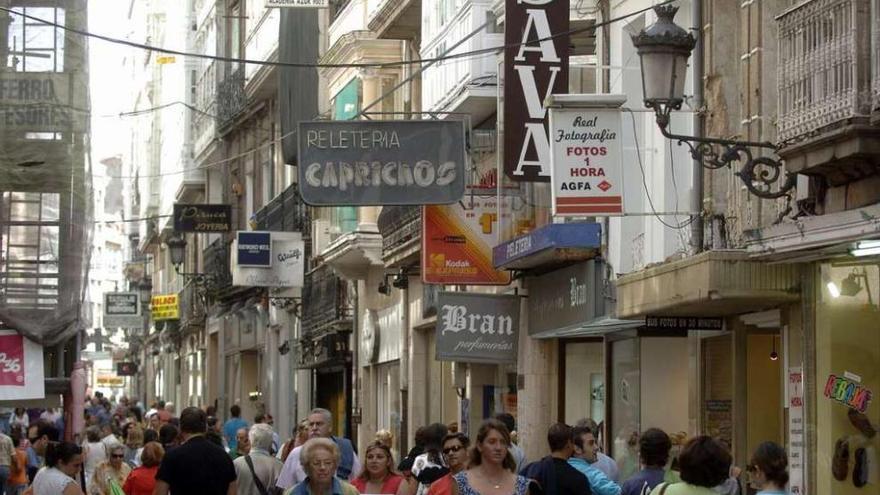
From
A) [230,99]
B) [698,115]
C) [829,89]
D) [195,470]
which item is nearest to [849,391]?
[829,89]

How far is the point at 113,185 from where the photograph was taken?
107188 mm

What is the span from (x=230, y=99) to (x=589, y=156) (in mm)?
32481

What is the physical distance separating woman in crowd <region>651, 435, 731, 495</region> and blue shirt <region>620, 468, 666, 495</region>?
237 cm

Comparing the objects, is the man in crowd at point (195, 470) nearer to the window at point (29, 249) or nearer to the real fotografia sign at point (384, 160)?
the real fotografia sign at point (384, 160)

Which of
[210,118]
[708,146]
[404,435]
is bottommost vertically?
[404,435]

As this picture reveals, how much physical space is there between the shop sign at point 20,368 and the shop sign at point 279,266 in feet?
48.7

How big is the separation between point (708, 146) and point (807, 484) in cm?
281

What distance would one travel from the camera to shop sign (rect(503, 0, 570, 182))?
883 inches

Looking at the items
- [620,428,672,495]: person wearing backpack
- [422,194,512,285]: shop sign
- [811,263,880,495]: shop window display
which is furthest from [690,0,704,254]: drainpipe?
[422,194,512,285]: shop sign

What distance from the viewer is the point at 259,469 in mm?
15062

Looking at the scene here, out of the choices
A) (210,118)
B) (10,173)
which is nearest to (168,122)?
(210,118)

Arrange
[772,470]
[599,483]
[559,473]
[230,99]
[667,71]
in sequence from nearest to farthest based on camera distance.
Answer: [772,470] < [559,473] < [599,483] < [667,71] < [230,99]

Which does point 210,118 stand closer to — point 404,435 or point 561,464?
point 404,435

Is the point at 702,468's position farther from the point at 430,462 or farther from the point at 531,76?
the point at 531,76
